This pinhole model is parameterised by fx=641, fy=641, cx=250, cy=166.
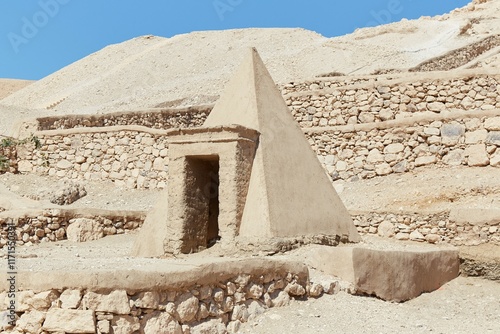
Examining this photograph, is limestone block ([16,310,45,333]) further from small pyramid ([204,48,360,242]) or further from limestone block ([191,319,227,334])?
small pyramid ([204,48,360,242])

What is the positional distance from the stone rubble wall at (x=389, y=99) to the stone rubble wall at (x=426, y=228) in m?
4.09

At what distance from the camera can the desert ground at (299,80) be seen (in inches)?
269

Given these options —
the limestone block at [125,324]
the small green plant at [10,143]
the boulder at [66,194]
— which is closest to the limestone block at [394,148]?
the boulder at [66,194]

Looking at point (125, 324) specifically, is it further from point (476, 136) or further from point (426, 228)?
point (476, 136)

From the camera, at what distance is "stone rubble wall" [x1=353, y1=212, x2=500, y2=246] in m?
10.5

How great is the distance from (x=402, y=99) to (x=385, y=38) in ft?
48.3

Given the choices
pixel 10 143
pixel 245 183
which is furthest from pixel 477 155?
pixel 10 143

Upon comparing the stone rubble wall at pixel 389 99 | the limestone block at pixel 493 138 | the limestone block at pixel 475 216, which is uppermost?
the stone rubble wall at pixel 389 99

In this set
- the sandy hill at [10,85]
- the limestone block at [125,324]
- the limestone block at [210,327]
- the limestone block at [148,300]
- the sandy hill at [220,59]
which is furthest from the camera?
the sandy hill at [10,85]

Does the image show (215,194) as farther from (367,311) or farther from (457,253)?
(457,253)

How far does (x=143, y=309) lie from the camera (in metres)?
5.14

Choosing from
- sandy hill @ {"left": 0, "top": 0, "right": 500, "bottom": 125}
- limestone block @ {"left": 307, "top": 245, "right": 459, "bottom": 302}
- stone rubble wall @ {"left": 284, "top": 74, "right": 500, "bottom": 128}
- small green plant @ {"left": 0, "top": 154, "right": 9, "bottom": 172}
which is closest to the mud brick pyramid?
limestone block @ {"left": 307, "top": 245, "right": 459, "bottom": 302}

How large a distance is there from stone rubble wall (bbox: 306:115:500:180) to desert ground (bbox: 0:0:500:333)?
0.26 meters

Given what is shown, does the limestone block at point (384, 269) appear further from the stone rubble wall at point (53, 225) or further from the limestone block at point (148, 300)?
the stone rubble wall at point (53, 225)
